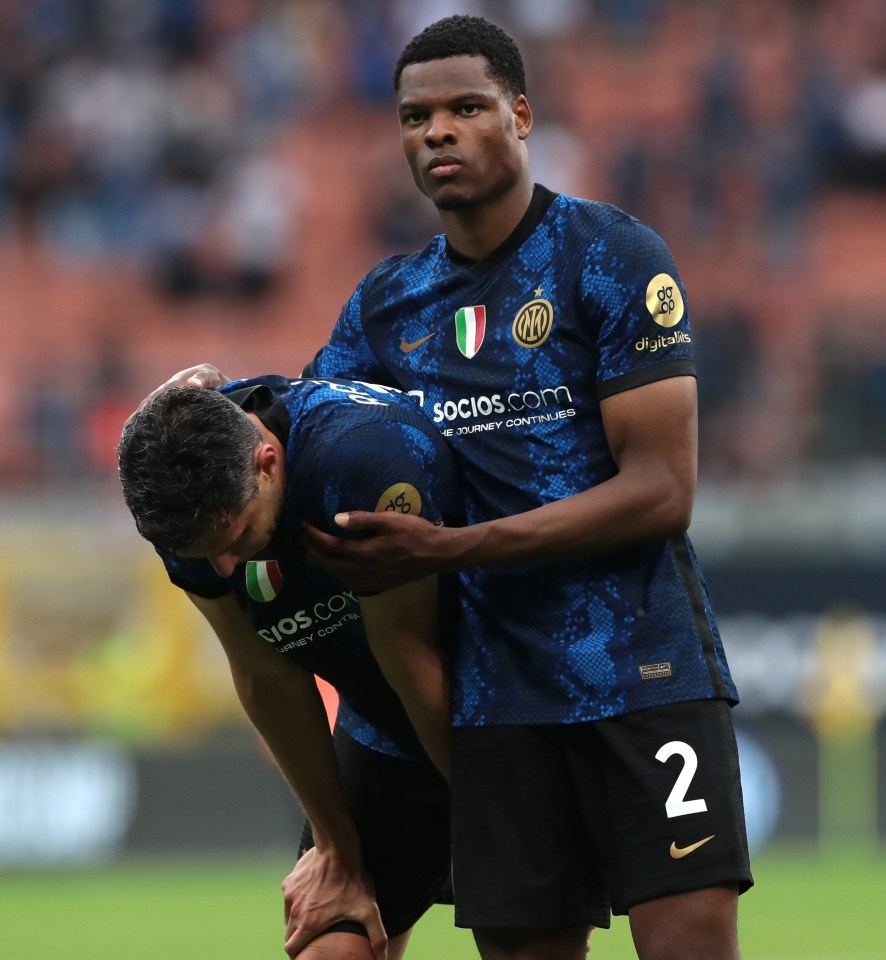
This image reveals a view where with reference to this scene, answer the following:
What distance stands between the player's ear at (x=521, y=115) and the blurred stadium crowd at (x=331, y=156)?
10.6 metres

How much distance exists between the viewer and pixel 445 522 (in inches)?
158

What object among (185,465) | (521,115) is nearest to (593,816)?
(185,465)

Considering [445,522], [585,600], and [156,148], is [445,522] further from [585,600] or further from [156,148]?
[156,148]

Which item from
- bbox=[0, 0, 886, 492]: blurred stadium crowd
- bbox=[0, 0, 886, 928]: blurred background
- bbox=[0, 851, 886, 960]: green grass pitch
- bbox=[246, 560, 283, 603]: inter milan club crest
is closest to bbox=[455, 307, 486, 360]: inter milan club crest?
bbox=[246, 560, 283, 603]: inter milan club crest

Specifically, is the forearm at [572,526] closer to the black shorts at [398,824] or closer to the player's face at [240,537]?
the player's face at [240,537]

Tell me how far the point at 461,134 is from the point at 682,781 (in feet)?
4.61

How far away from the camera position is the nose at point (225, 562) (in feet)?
12.3

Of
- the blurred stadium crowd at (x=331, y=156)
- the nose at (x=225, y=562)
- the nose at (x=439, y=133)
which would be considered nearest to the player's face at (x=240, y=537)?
the nose at (x=225, y=562)

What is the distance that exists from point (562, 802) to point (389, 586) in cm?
64

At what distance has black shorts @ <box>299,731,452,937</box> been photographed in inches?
175

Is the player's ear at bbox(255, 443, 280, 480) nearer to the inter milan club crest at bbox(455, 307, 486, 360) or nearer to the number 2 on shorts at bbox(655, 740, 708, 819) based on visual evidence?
the inter milan club crest at bbox(455, 307, 486, 360)

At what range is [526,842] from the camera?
13.1 feet

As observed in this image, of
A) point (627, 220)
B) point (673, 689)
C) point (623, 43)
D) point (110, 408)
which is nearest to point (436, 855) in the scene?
point (673, 689)

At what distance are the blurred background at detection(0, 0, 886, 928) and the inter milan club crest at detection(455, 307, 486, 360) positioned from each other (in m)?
7.66
